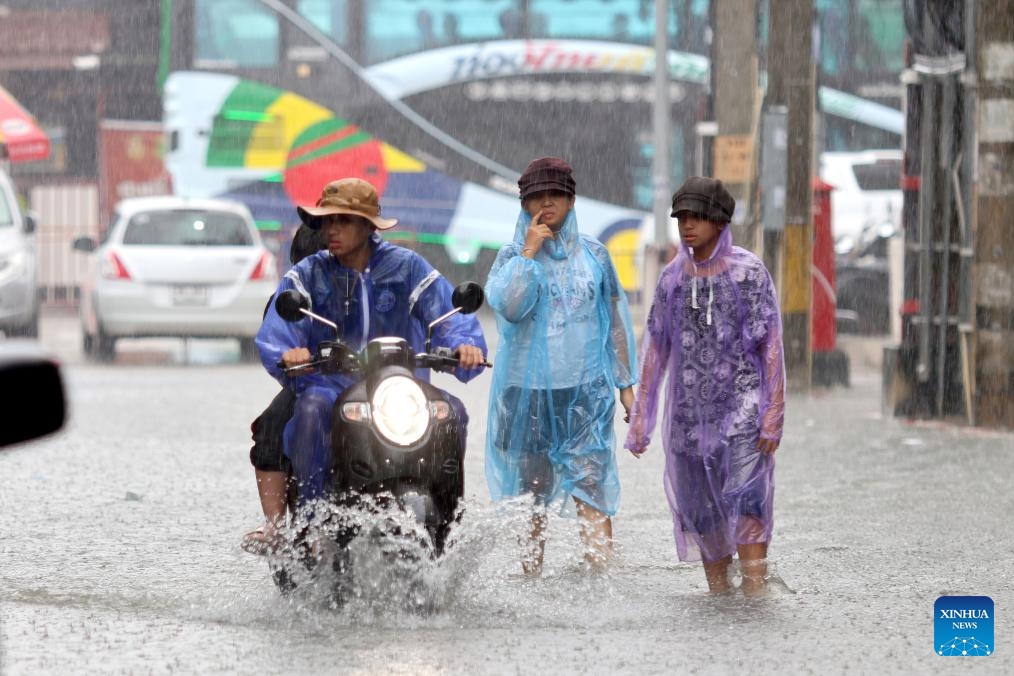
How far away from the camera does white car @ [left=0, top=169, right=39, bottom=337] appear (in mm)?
18938

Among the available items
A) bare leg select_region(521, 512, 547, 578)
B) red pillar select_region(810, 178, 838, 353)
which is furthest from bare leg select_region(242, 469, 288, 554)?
red pillar select_region(810, 178, 838, 353)

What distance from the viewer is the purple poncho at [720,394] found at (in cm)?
685

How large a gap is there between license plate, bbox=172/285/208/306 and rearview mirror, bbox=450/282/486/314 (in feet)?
43.2

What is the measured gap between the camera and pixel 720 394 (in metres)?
6.91

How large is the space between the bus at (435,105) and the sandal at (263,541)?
65.9 ft

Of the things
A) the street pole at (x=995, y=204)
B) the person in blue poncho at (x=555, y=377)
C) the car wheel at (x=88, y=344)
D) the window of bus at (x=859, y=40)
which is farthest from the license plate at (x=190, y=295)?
the person in blue poncho at (x=555, y=377)

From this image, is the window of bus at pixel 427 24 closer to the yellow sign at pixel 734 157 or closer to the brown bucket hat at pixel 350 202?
the yellow sign at pixel 734 157

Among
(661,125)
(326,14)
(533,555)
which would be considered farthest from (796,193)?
(326,14)

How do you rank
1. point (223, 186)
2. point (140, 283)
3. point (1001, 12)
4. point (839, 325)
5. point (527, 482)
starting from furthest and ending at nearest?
point (223, 186)
point (839, 325)
point (140, 283)
point (1001, 12)
point (527, 482)

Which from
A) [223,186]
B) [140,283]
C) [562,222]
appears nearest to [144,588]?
[562,222]

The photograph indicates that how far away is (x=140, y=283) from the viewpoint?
1897cm

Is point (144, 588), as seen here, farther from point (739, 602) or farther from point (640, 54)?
point (640, 54)

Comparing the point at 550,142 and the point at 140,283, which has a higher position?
the point at 550,142

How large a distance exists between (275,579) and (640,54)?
21665 millimetres
